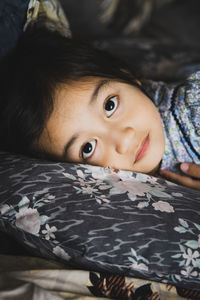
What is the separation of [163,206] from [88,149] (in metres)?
0.41

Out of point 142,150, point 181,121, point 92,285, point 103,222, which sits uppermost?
point 181,121

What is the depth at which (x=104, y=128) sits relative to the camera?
36.9 inches

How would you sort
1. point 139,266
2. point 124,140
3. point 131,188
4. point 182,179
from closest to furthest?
1. point 139,266
2. point 131,188
3. point 124,140
4. point 182,179

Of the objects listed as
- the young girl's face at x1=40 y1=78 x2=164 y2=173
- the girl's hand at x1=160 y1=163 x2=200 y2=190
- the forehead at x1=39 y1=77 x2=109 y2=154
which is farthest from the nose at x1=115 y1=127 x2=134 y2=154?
the girl's hand at x1=160 y1=163 x2=200 y2=190

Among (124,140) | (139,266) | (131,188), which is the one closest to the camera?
(139,266)

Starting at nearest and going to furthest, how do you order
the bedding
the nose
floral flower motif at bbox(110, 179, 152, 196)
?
the bedding → floral flower motif at bbox(110, 179, 152, 196) → the nose

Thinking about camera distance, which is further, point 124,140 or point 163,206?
point 124,140

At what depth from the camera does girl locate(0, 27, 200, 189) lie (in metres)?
0.93

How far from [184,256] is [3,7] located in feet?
2.96

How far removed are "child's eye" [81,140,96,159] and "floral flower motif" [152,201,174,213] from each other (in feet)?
1.22

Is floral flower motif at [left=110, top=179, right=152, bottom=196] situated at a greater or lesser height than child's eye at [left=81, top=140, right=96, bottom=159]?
lesser

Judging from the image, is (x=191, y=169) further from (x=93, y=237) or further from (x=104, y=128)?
(x=93, y=237)

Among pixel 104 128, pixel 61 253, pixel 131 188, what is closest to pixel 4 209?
pixel 61 253

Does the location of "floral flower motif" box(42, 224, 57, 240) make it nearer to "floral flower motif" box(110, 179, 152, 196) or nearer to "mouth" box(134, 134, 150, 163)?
"floral flower motif" box(110, 179, 152, 196)
